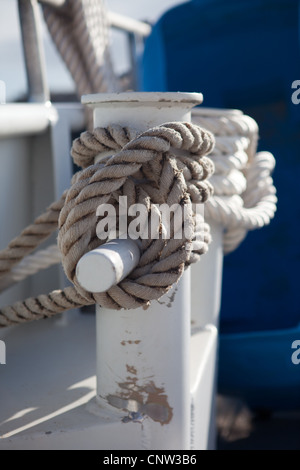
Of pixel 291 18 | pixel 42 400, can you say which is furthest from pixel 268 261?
pixel 42 400

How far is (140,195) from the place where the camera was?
82 centimetres

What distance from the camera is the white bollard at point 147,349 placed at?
2.88 feet

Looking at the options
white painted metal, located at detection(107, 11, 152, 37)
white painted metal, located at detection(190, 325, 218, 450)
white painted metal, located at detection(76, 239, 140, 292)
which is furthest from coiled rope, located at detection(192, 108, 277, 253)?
white painted metal, located at detection(107, 11, 152, 37)

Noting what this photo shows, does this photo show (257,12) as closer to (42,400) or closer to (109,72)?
(109,72)

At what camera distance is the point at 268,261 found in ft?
7.36

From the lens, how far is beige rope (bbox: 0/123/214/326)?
0.78 metres

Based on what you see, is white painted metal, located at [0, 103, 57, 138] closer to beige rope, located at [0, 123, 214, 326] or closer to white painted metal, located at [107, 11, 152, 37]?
beige rope, located at [0, 123, 214, 326]

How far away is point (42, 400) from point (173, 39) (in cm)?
162

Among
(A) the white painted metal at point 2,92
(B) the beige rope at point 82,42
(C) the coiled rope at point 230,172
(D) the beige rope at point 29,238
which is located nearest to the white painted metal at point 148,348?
(D) the beige rope at point 29,238

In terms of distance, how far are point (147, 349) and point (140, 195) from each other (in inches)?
9.3

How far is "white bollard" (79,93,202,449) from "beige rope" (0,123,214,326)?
0.04m

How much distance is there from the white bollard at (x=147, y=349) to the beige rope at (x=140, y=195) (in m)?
0.04

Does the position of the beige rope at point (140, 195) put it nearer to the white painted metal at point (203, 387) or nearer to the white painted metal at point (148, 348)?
the white painted metal at point (148, 348)

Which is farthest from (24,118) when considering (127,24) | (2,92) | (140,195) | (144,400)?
(127,24)
